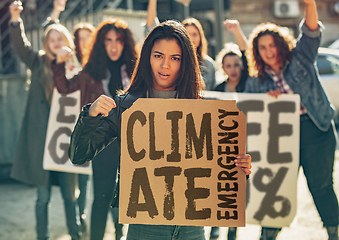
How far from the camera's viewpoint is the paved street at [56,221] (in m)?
3.62

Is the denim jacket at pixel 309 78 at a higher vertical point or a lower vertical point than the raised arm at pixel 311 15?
lower

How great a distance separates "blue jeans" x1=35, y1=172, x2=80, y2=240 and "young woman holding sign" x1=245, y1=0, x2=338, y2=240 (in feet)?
5.70

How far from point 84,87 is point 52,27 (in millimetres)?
669

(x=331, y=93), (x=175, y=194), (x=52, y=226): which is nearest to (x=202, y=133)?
(x=175, y=194)

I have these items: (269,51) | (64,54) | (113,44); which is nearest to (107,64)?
(113,44)

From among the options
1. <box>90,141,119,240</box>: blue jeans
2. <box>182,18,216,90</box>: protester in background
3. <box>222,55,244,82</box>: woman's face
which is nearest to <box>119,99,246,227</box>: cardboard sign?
<box>90,141,119,240</box>: blue jeans

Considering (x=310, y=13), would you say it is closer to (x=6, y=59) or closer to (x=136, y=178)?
(x=136, y=178)

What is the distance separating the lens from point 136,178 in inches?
68.6

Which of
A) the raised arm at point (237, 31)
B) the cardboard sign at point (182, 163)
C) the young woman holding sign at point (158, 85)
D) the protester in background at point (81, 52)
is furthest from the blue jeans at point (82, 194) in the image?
the cardboard sign at point (182, 163)

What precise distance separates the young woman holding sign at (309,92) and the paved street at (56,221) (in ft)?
1.06

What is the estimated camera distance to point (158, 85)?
1934 mm

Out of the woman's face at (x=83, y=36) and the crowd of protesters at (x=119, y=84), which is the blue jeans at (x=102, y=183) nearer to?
the crowd of protesters at (x=119, y=84)

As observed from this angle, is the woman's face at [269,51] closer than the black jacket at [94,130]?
No

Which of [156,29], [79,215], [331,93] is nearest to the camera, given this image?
[156,29]
